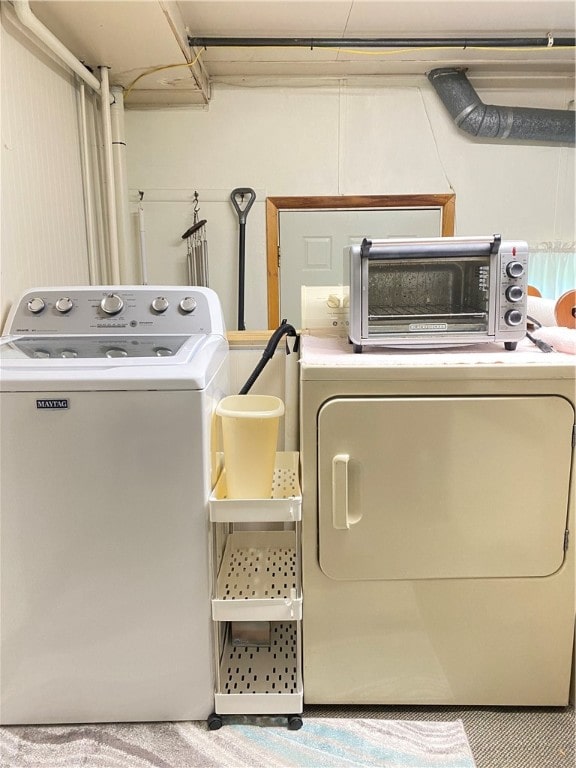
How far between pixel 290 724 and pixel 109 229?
2.34m

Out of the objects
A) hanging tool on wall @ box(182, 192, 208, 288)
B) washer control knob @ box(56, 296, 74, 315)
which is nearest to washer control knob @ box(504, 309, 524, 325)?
washer control knob @ box(56, 296, 74, 315)

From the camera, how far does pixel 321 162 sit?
3.30 m

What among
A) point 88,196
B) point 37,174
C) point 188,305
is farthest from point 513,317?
point 88,196

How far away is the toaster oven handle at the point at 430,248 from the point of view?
1.42m

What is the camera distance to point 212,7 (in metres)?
2.38

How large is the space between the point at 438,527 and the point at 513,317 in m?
0.61

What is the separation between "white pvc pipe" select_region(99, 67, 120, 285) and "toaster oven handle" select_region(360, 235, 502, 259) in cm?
164

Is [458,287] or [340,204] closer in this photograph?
[458,287]

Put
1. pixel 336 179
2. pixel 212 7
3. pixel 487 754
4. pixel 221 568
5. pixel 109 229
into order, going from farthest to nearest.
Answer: pixel 336 179 < pixel 109 229 < pixel 212 7 < pixel 221 568 < pixel 487 754

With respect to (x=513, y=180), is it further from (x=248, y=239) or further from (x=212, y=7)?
(x=212, y=7)

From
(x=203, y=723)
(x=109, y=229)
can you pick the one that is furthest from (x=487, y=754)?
(x=109, y=229)

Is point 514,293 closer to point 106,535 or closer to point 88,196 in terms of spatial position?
point 106,535

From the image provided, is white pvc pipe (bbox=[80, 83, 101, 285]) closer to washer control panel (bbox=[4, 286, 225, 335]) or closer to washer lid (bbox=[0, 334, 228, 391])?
washer control panel (bbox=[4, 286, 225, 335])

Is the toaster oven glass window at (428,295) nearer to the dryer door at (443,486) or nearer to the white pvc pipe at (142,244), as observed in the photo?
the dryer door at (443,486)
